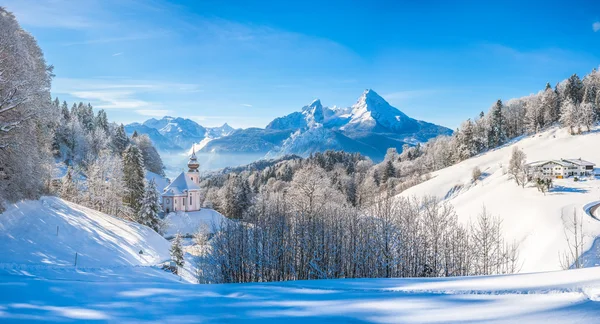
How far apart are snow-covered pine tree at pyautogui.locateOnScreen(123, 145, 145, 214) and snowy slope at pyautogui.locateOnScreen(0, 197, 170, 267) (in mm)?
16953

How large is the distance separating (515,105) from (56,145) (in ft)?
419

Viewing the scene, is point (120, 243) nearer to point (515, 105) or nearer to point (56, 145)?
point (56, 145)

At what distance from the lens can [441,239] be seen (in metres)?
19.2

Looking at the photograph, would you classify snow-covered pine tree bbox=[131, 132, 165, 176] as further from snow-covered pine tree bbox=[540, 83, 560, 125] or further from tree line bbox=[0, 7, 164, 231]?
snow-covered pine tree bbox=[540, 83, 560, 125]

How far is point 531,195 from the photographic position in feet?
161

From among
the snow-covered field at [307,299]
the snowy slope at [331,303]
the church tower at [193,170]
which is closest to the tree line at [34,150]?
the snow-covered field at [307,299]

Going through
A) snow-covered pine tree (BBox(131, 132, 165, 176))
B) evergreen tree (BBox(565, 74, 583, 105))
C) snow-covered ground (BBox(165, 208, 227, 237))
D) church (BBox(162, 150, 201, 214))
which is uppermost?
evergreen tree (BBox(565, 74, 583, 105))

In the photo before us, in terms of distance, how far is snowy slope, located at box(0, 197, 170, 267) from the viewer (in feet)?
54.1

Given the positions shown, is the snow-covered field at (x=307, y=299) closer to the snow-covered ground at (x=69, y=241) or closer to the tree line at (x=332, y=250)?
the snow-covered ground at (x=69, y=241)

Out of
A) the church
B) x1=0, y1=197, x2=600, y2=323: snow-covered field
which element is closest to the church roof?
the church

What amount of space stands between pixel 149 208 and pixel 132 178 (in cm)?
616

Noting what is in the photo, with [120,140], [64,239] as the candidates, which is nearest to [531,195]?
[64,239]

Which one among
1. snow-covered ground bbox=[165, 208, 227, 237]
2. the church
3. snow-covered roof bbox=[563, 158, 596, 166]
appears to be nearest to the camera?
snow-covered ground bbox=[165, 208, 227, 237]

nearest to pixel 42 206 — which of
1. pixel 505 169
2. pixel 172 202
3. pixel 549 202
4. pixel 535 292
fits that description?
pixel 535 292
